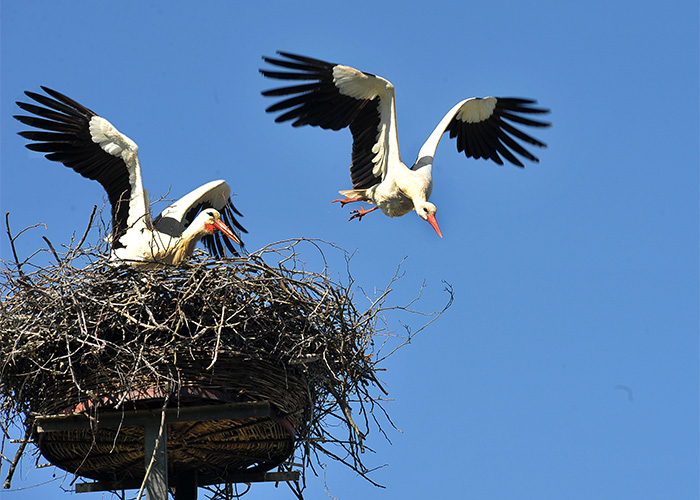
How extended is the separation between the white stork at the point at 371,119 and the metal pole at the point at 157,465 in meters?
2.95

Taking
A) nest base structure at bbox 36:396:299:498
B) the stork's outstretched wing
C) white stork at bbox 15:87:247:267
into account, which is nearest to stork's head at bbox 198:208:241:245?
white stork at bbox 15:87:247:267

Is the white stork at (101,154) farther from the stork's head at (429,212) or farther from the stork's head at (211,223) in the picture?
the stork's head at (429,212)

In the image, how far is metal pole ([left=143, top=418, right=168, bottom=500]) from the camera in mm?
5031

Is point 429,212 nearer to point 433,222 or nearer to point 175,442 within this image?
point 433,222

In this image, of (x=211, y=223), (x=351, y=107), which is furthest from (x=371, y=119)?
(x=211, y=223)

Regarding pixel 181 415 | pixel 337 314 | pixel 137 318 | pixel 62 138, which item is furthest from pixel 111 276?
pixel 62 138

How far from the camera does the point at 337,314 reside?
18.4 feet

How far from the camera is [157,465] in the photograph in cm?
507

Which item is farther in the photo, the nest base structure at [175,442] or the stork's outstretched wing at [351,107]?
the stork's outstretched wing at [351,107]

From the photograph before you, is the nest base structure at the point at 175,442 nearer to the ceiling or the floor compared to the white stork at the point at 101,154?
nearer to the floor

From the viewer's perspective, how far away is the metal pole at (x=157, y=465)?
5.03 meters

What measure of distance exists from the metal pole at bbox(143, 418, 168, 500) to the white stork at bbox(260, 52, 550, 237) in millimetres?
2955

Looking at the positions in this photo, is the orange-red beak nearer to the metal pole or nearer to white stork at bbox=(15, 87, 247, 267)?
white stork at bbox=(15, 87, 247, 267)

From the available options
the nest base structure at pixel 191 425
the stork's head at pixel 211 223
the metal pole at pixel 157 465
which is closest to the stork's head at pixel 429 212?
the stork's head at pixel 211 223
